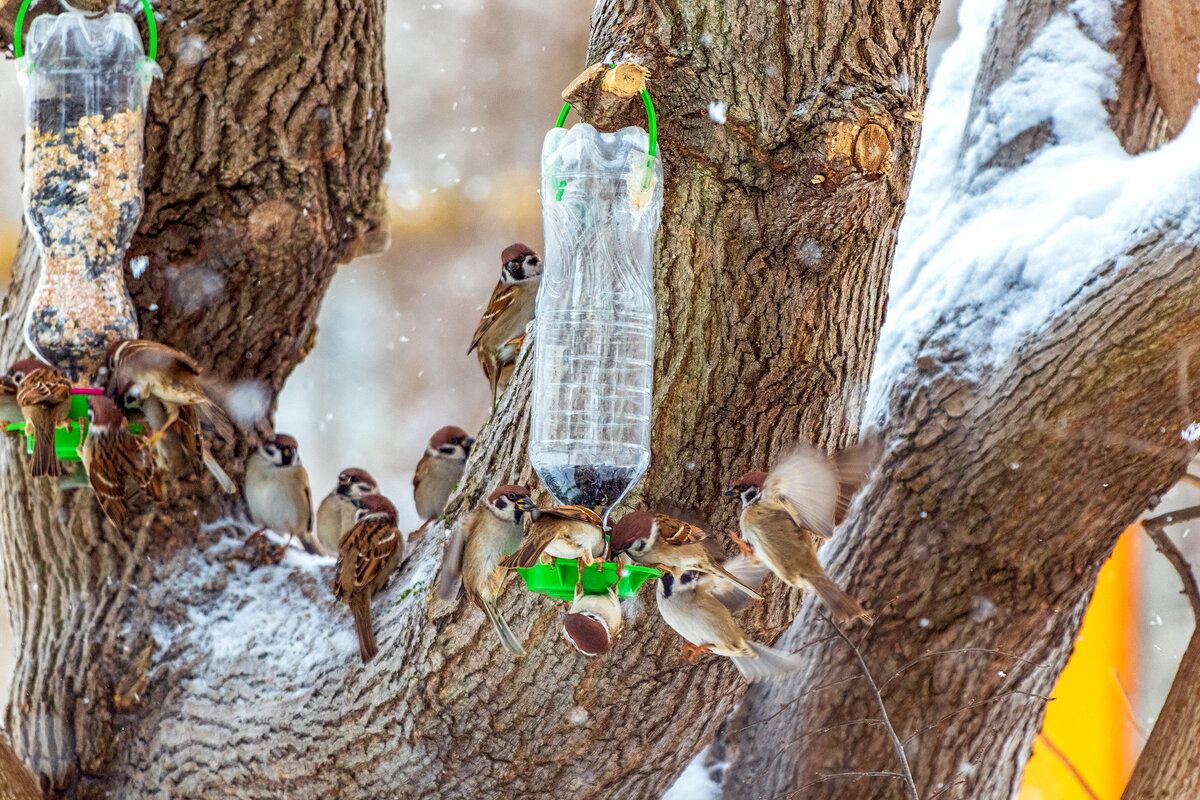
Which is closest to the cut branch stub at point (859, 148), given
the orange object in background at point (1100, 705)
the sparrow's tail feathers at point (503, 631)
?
the sparrow's tail feathers at point (503, 631)

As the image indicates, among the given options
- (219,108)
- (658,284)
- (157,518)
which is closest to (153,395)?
(157,518)

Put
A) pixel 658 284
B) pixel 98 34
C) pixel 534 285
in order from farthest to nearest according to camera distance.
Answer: pixel 534 285
pixel 98 34
pixel 658 284

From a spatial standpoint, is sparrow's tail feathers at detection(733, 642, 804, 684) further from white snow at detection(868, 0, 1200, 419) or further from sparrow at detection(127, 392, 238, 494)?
sparrow at detection(127, 392, 238, 494)

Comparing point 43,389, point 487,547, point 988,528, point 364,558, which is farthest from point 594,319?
point 43,389

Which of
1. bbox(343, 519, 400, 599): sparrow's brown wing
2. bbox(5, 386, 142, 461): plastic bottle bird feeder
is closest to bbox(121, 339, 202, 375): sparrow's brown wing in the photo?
bbox(5, 386, 142, 461): plastic bottle bird feeder

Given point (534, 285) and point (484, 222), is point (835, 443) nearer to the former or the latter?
point (534, 285)

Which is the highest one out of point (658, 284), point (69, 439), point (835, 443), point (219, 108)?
point (219, 108)

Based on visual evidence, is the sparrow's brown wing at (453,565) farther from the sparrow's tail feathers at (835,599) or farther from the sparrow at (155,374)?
the sparrow at (155,374)
